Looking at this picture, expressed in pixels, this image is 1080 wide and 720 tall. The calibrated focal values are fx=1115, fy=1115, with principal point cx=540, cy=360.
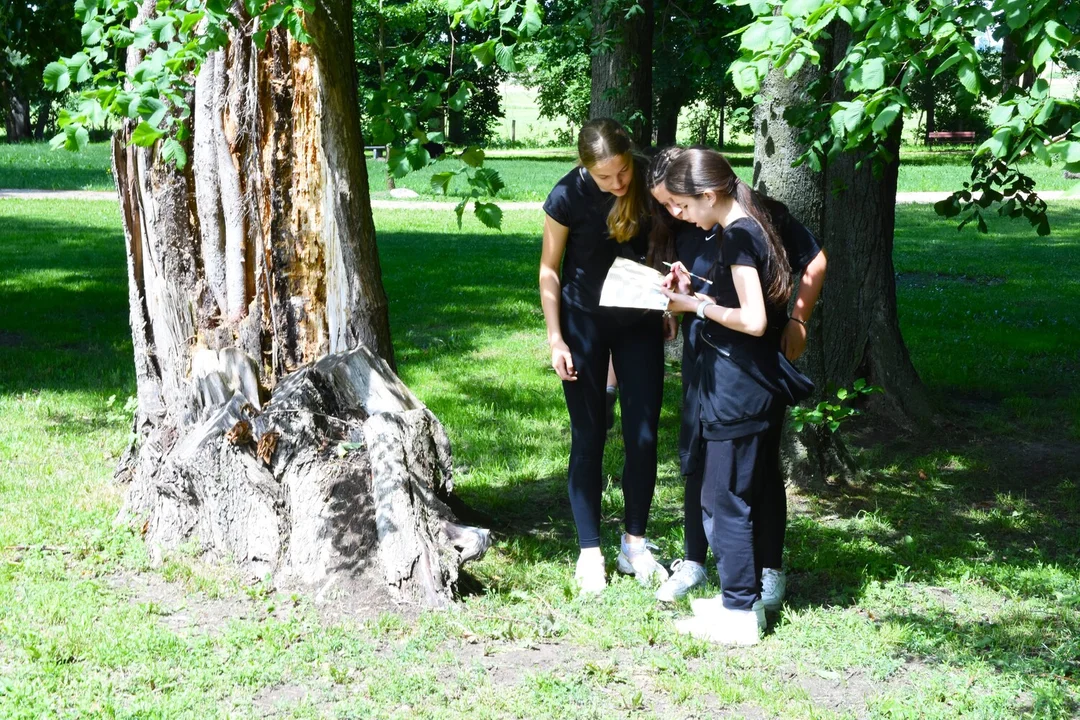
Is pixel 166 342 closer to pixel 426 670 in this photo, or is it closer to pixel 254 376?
pixel 254 376

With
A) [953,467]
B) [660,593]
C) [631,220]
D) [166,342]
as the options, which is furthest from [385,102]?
[953,467]

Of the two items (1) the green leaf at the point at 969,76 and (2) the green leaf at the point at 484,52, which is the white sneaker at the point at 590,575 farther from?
(1) the green leaf at the point at 969,76

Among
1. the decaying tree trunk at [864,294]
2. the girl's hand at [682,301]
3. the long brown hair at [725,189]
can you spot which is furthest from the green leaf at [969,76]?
the decaying tree trunk at [864,294]

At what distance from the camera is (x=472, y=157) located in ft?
13.0

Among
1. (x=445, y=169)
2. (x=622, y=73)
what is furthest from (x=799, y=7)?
(x=445, y=169)

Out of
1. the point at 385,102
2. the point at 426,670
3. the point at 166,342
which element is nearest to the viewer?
the point at 426,670

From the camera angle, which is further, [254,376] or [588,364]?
[254,376]

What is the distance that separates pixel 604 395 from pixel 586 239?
644mm

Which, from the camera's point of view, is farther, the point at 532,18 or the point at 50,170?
the point at 50,170

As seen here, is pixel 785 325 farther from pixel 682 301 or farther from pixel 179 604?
pixel 179 604

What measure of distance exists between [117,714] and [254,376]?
5.99ft

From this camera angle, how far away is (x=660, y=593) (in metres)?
4.42

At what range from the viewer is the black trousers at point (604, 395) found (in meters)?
4.41

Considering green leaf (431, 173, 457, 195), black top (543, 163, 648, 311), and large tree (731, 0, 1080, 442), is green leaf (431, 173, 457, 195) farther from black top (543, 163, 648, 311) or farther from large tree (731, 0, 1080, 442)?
large tree (731, 0, 1080, 442)
